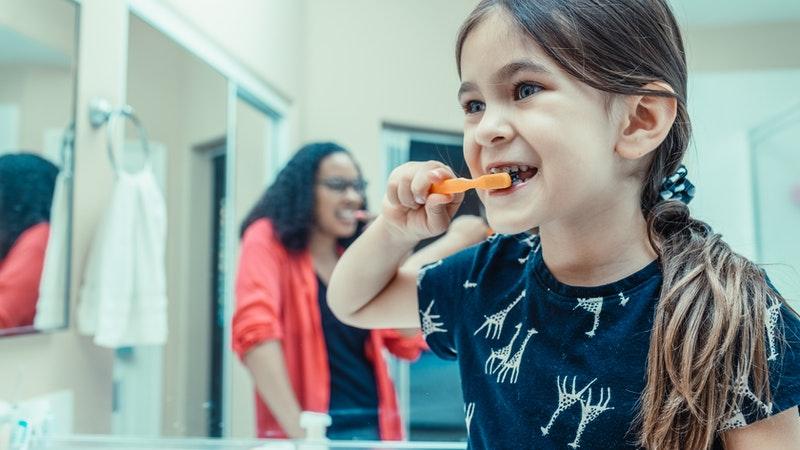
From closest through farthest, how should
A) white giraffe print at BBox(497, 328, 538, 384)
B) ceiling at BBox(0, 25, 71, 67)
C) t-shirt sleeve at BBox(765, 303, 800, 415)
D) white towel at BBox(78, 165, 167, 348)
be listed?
t-shirt sleeve at BBox(765, 303, 800, 415) < white giraffe print at BBox(497, 328, 538, 384) < ceiling at BBox(0, 25, 71, 67) < white towel at BBox(78, 165, 167, 348)

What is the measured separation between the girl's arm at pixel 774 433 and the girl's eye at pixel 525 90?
28 cm

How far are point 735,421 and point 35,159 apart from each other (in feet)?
2.72

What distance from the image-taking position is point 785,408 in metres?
0.43

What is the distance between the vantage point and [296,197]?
1.04m

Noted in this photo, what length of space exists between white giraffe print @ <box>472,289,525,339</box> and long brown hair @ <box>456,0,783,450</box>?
4.9 inches

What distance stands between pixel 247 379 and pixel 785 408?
78 cm

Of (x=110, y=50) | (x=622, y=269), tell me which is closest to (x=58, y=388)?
(x=110, y=50)

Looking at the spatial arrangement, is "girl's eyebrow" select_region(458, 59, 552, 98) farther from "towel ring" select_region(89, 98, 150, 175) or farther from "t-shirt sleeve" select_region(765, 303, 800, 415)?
"towel ring" select_region(89, 98, 150, 175)

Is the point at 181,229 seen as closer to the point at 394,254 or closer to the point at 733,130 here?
the point at 394,254

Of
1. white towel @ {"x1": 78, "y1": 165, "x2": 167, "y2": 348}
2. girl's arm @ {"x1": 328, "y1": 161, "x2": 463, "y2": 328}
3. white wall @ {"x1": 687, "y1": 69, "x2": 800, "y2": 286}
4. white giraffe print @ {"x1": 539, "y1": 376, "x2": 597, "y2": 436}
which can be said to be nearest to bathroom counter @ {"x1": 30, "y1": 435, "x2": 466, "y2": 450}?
white towel @ {"x1": 78, "y1": 165, "x2": 167, "y2": 348}

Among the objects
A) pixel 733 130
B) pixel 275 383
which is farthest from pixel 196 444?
pixel 733 130

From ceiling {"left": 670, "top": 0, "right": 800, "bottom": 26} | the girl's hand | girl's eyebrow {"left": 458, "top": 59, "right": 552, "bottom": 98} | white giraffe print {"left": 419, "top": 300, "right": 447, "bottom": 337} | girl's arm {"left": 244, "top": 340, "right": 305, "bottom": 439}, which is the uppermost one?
ceiling {"left": 670, "top": 0, "right": 800, "bottom": 26}

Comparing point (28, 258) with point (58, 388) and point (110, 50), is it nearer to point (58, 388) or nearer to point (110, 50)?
point (58, 388)

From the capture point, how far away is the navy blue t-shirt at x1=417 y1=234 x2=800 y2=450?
1.57ft
